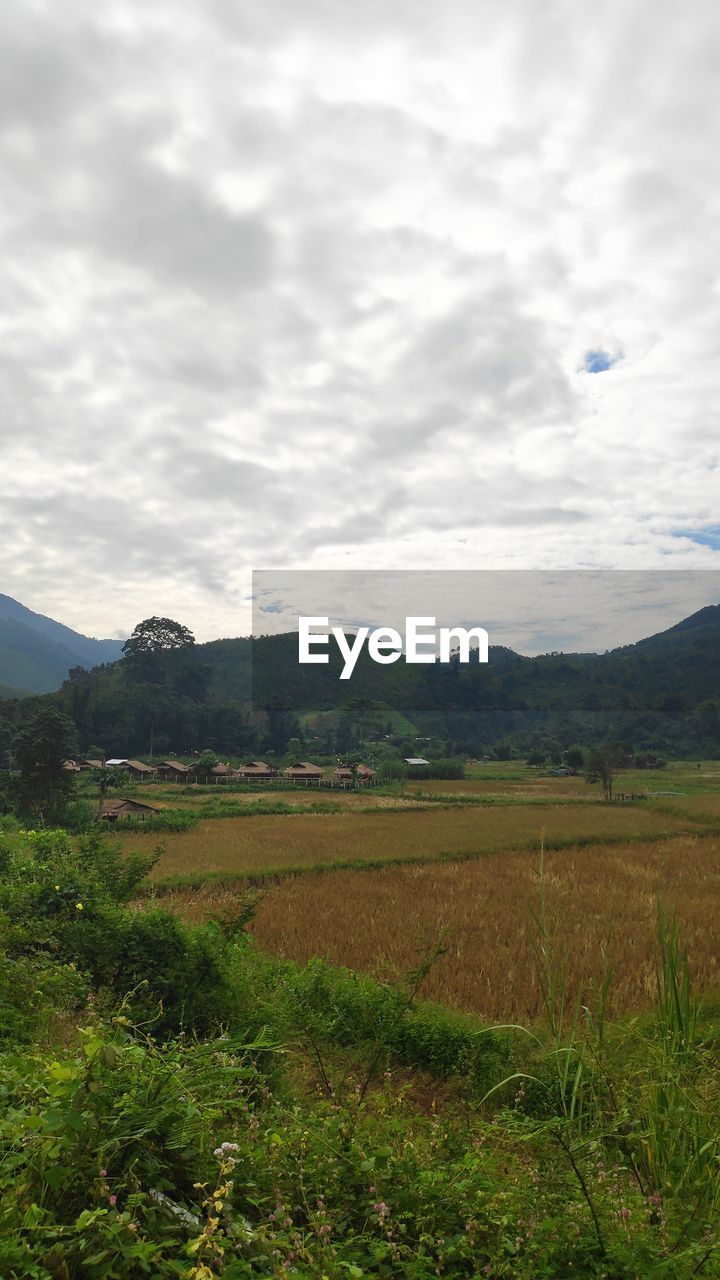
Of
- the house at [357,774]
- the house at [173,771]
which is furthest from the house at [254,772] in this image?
the house at [357,774]

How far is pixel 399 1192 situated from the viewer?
2.38m

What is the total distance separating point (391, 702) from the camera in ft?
413

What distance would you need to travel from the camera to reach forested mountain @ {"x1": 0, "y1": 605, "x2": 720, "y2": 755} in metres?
76.7

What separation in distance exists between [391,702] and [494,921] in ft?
374

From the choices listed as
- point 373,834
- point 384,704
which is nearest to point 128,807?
point 373,834

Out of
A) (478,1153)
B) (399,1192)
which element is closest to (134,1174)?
(399,1192)

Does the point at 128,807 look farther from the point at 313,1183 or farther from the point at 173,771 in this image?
the point at 313,1183

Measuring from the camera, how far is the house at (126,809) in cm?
3281

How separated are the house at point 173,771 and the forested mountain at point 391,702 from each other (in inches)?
437

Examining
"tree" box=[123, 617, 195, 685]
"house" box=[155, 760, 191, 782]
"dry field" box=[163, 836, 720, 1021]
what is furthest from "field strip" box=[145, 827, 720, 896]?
"tree" box=[123, 617, 195, 685]

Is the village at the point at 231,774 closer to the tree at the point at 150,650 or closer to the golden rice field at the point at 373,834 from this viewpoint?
the golden rice field at the point at 373,834

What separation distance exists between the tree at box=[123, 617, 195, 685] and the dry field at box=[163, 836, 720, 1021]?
3655 inches

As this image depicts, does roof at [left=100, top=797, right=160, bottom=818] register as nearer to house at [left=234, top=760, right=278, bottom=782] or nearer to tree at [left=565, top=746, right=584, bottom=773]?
house at [left=234, top=760, right=278, bottom=782]

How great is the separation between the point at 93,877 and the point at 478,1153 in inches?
219
